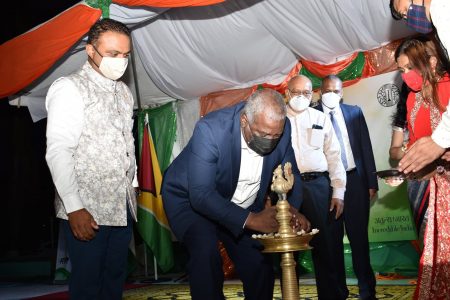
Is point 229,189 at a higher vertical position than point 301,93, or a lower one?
lower

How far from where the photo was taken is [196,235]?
9.58 ft

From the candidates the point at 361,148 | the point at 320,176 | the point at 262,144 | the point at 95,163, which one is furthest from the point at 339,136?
the point at 95,163

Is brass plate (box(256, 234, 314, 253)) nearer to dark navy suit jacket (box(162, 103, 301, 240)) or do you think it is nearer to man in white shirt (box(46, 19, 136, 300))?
dark navy suit jacket (box(162, 103, 301, 240))

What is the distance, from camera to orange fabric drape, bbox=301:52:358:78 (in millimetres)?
6156

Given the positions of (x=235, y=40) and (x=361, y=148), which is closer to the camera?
(x=361, y=148)

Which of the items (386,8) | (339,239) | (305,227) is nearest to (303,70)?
(386,8)

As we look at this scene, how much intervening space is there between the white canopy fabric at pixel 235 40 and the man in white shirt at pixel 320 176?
137cm

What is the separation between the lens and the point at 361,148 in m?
4.85

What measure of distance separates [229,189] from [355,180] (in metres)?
2.04

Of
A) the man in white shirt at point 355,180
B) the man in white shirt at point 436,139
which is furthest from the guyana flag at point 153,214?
the man in white shirt at point 436,139

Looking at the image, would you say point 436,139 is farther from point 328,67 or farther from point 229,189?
point 328,67

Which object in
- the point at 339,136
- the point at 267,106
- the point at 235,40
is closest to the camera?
the point at 267,106

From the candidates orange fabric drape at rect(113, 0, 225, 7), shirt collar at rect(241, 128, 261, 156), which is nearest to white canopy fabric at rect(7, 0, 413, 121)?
orange fabric drape at rect(113, 0, 225, 7)

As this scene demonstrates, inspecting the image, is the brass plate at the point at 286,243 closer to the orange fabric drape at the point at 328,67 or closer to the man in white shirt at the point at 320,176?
the man in white shirt at the point at 320,176
